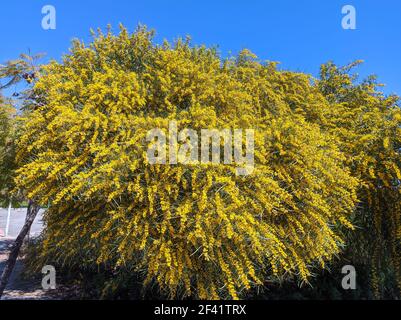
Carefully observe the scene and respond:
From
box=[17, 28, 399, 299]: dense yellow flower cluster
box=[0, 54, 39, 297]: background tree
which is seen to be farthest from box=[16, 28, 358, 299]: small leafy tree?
box=[0, 54, 39, 297]: background tree

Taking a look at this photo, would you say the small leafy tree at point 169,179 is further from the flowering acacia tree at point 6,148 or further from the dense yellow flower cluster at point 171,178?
the flowering acacia tree at point 6,148

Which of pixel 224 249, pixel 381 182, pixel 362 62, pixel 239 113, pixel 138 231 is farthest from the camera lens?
pixel 362 62

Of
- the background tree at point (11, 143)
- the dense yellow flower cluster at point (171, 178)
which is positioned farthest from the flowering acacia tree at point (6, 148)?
the dense yellow flower cluster at point (171, 178)

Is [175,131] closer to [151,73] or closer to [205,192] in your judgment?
[205,192]

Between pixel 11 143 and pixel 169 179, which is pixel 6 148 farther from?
pixel 169 179

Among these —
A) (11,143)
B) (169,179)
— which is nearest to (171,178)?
(169,179)

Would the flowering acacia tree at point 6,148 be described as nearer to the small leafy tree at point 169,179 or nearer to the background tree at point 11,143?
the background tree at point 11,143

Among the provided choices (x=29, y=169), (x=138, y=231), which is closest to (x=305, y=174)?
(x=138, y=231)

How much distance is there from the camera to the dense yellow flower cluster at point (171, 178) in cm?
530

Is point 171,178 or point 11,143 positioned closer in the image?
point 171,178

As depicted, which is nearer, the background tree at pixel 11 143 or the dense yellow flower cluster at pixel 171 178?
the dense yellow flower cluster at pixel 171 178

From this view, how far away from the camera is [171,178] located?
5.50 m

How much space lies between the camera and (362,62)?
9555mm

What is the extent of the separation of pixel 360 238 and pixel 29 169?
6.04m
